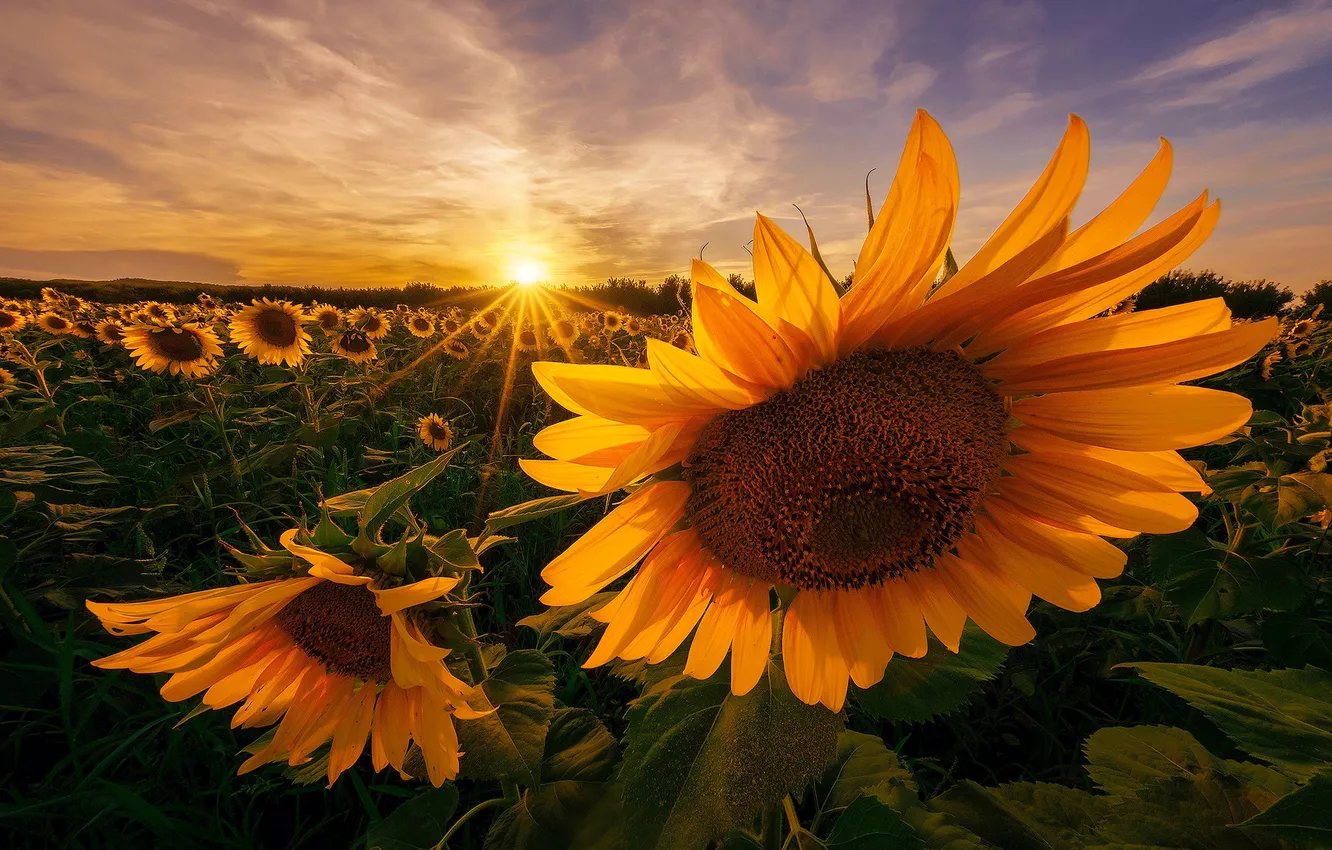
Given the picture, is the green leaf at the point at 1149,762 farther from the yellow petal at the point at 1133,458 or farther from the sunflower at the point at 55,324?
the sunflower at the point at 55,324

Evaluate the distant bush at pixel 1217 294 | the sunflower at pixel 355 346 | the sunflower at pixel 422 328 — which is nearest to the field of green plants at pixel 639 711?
the sunflower at pixel 355 346

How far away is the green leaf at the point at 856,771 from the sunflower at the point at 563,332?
7279mm

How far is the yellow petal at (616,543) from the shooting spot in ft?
3.07

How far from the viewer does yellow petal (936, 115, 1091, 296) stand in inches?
28.8

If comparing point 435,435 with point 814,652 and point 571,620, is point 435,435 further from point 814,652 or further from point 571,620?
point 814,652

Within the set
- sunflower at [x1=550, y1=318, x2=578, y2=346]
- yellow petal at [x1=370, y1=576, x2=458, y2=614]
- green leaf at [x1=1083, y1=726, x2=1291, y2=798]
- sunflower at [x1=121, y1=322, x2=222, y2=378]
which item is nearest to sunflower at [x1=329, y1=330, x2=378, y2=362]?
sunflower at [x1=121, y1=322, x2=222, y2=378]

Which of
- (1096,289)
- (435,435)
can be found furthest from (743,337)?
(435,435)

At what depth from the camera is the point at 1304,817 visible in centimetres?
74

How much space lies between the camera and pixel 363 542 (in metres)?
1.18

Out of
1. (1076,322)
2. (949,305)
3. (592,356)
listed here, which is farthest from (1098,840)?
(592,356)

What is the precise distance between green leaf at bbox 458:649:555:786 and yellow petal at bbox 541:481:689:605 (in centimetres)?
39

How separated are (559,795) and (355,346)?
687 centimetres

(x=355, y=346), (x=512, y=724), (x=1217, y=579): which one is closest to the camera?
(x=512, y=724)

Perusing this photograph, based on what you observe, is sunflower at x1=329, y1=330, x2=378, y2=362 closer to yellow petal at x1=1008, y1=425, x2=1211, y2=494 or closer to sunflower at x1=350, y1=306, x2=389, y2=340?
sunflower at x1=350, y1=306, x2=389, y2=340
